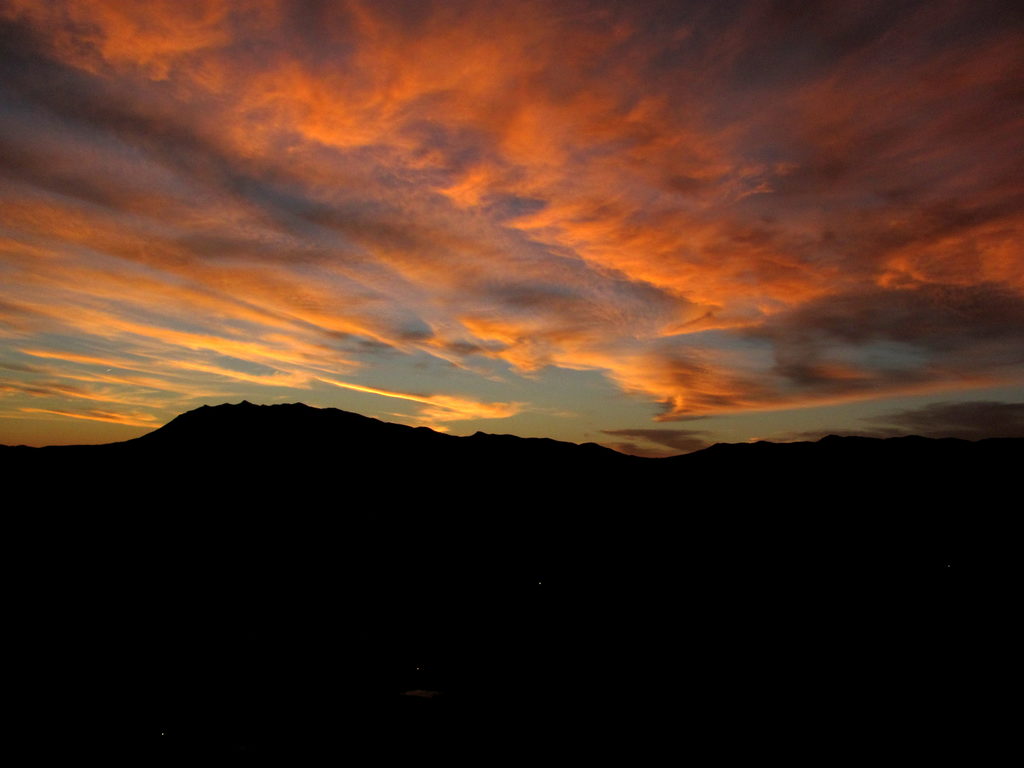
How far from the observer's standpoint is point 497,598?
5781 centimetres

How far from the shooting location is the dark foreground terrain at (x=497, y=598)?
27422 mm

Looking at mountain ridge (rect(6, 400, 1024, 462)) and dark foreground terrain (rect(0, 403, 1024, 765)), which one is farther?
mountain ridge (rect(6, 400, 1024, 462))

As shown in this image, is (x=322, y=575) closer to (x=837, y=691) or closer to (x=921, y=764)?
(x=837, y=691)

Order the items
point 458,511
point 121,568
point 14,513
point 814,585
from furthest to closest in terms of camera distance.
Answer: point 458,511 → point 14,513 → point 121,568 → point 814,585

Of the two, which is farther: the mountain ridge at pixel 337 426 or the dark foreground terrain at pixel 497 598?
the mountain ridge at pixel 337 426

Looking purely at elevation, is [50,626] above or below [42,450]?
below

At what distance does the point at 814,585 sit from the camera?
56.1 metres

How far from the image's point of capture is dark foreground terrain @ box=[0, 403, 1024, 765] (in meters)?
27.4

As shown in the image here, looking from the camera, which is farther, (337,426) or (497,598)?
(337,426)

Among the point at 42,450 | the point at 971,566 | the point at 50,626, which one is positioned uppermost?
the point at 42,450

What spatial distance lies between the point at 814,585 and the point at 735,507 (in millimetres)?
26856

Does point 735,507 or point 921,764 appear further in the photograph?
point 735,507

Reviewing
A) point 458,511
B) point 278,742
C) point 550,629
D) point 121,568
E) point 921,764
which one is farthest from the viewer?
A: point 458,511

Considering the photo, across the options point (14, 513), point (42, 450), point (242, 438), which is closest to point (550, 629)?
point (14, 513)
